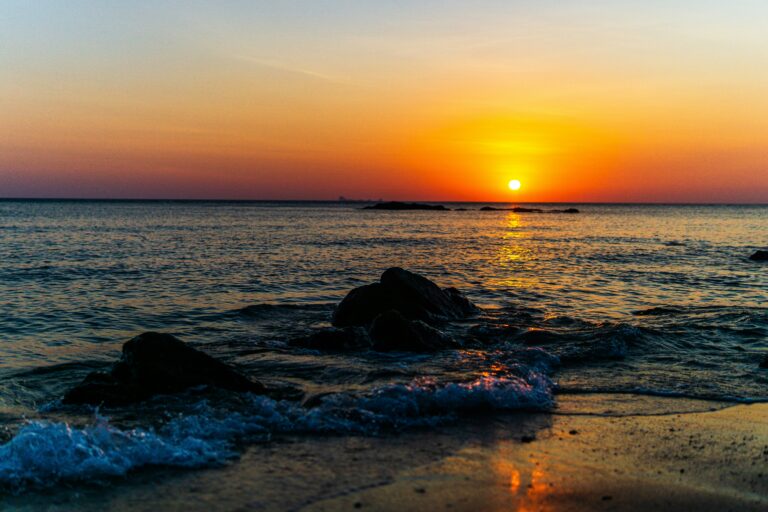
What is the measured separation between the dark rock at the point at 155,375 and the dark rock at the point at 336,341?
10.4 ft

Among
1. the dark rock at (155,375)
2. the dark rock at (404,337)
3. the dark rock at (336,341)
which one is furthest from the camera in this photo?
the dark rock at (336,341)

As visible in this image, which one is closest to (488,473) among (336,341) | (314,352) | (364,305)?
(314,352)

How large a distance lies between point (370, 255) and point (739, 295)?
1966 centimetres

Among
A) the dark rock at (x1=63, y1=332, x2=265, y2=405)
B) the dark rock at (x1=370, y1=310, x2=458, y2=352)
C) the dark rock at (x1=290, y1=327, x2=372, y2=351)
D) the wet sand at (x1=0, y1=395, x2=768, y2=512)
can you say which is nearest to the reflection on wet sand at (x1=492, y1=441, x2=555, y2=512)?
the wet sand at (x1=0, y1=395, x2=768, y2=512)

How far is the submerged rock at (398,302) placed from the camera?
15.1m

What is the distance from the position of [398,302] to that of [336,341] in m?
3.69

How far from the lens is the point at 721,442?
693 centimetres

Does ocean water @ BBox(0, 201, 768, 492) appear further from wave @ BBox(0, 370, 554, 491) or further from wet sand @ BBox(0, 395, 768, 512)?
wet sand @ BBox(0, 395, 768, 512)

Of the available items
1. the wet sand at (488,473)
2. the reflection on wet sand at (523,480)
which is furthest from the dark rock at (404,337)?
the reflection on wet sand at (523,480)

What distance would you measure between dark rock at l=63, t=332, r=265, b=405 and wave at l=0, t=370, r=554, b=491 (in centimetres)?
77

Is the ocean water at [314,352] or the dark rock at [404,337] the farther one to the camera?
the dark rock at [404,337]

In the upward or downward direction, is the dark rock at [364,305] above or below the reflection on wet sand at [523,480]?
above

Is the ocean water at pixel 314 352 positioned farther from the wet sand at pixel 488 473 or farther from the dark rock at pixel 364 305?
the dark rock at pixel 364 305

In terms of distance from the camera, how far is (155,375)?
8766 millimetres
